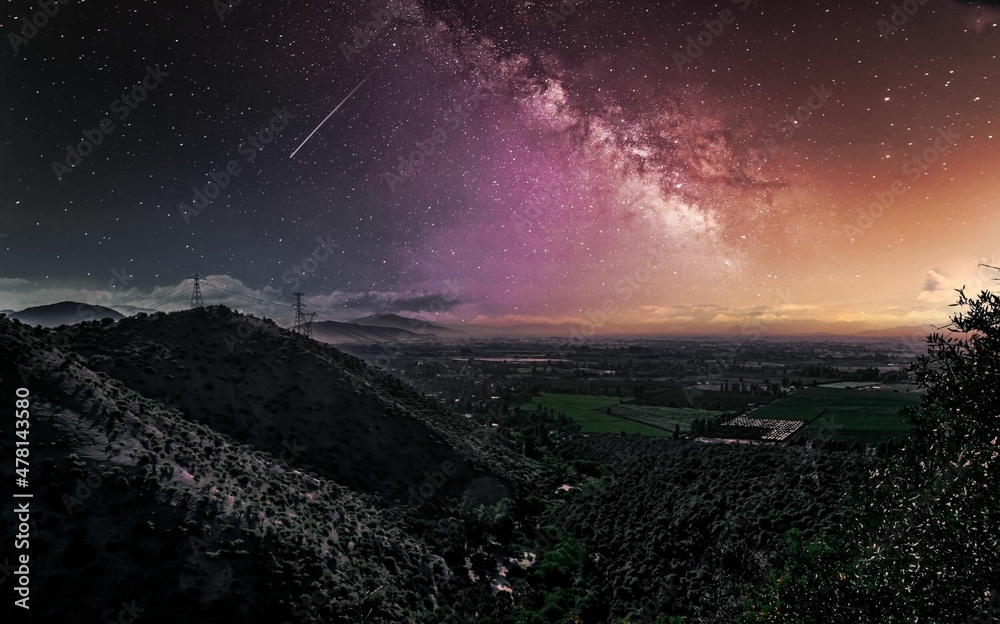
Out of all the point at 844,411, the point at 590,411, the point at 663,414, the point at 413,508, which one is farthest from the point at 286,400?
the point at 844,411

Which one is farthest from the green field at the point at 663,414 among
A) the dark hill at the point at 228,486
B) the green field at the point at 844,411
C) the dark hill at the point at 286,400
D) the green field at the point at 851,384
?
the dark hill at the point at 228,486

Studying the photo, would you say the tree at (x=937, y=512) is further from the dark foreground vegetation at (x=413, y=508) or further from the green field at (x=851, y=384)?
the green field at (x=851, y=384)

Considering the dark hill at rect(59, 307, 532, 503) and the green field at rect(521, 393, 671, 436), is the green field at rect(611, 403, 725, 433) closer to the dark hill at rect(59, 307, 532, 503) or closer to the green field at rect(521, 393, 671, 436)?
the green field at rect(521, 393, 671, 436)

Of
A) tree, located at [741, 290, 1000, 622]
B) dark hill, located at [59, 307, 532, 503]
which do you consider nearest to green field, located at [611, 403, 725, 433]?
dark hill, located at [59, 307, 532, 503]

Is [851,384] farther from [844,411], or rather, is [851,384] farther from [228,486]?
[228,486]

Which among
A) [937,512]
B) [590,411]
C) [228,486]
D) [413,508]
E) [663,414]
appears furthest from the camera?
[590,411]

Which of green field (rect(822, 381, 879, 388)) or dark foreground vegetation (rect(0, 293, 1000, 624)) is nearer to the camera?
dark foreground vegetation (rect(0, 293, 1000, 624))

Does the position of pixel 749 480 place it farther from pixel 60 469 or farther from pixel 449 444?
pixel 60 469
